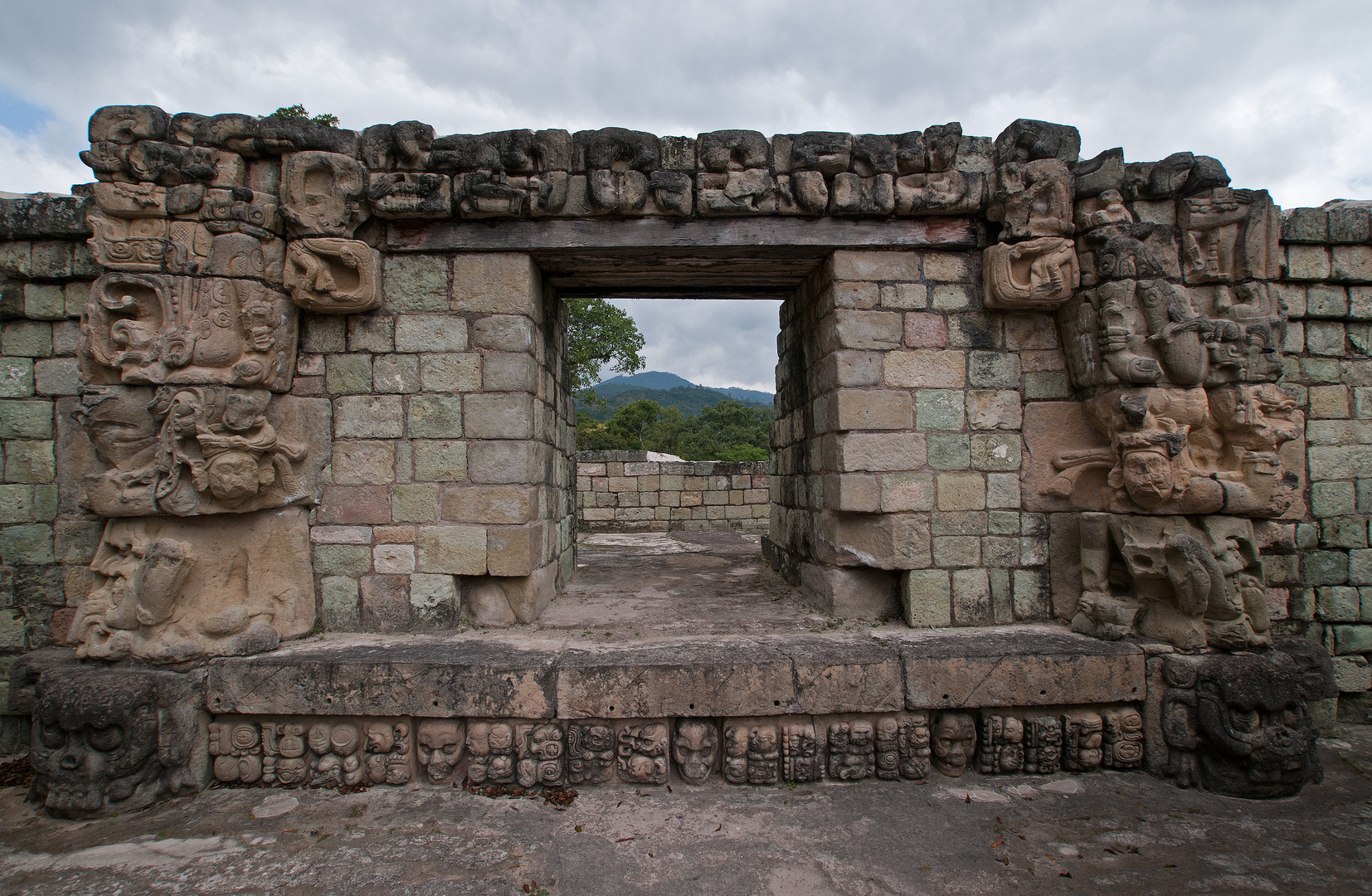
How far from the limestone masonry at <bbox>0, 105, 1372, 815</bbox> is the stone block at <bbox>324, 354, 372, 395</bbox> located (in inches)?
1.1

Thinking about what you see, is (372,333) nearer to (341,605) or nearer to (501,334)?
(501,334)

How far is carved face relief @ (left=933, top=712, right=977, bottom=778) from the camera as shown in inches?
126

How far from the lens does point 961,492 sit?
367cm

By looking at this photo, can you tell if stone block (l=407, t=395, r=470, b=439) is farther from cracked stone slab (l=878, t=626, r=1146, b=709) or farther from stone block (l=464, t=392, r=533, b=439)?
cracked stone slab (l=878, t=626, r=1146, b=709)

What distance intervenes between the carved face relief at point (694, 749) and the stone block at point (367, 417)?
228 centimetres

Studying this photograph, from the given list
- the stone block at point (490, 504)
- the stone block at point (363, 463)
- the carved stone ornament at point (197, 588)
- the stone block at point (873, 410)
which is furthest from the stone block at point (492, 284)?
the stone block at point (873, 410)

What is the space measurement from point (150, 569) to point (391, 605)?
111cm

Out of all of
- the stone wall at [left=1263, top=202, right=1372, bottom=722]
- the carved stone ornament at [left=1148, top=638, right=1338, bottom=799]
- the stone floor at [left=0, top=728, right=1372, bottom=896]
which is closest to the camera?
the stone floor at [left=0, top=728, right=1372, bottom=896]

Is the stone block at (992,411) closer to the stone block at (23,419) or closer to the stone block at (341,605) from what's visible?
the stone block at (341,605)

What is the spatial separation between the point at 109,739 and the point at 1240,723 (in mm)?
5352

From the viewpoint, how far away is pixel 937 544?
143 inches

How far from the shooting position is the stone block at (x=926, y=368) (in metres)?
3.69

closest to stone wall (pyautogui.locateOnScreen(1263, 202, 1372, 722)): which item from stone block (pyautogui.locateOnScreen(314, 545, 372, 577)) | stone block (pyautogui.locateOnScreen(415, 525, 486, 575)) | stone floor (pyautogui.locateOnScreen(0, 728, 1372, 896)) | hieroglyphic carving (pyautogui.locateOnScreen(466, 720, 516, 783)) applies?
stone floor (pyautogui.locateOnScreen(0, 728, 1372, 896))

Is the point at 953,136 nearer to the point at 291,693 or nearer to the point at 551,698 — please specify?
the point at 551,698
